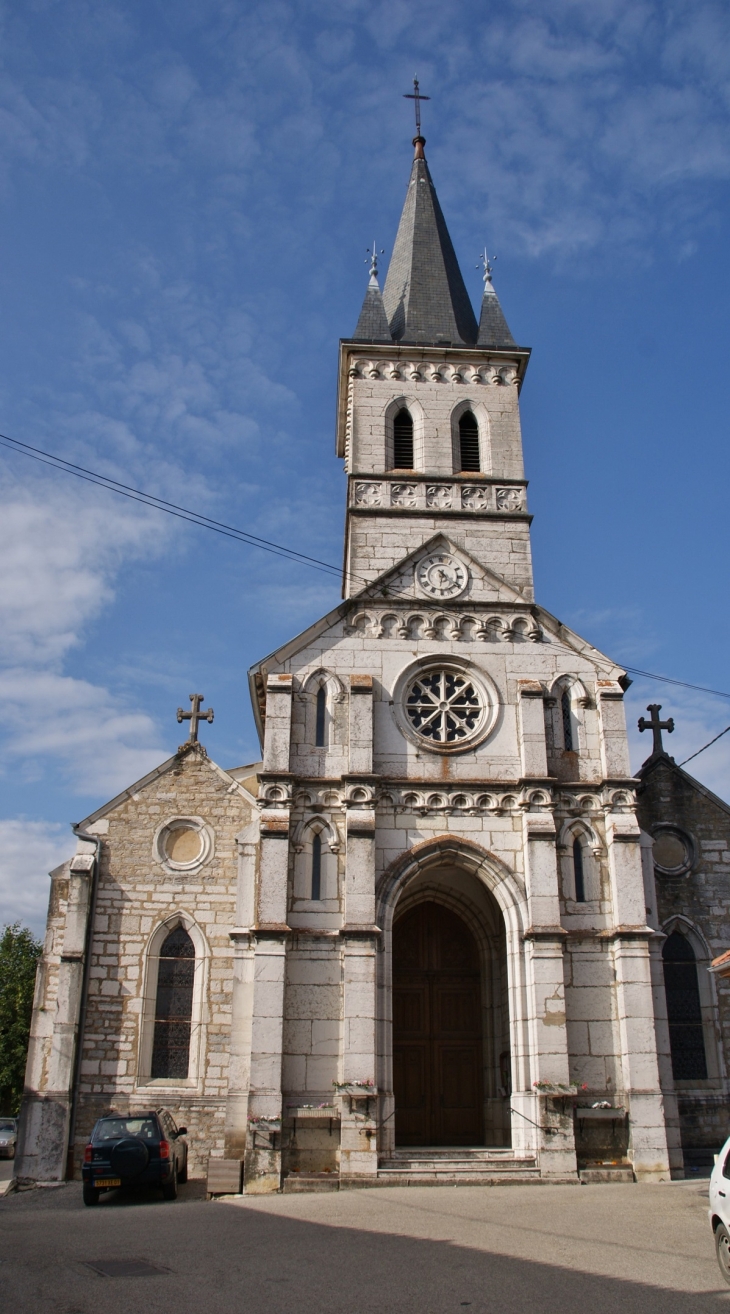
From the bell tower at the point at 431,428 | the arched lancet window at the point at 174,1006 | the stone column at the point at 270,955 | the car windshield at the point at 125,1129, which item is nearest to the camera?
the car windshield at the point at 125,1129

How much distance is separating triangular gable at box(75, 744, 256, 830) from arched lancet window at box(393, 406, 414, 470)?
8071 millimetres

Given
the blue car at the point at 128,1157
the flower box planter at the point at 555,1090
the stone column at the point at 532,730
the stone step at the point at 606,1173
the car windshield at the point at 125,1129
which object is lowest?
the stone step at the point at 606,1173

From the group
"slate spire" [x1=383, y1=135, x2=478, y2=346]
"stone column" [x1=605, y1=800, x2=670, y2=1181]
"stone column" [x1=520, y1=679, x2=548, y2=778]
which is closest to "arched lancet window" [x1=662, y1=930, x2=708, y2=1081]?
"stone column" [x1=605, y1=800, x2=670, y2=1181]

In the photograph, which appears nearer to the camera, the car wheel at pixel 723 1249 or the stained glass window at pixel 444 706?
the car wheel at pixel 723 1249

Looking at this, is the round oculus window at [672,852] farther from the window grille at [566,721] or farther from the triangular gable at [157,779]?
the triangular gable at [157,779]

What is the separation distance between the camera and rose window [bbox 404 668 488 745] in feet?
65.5

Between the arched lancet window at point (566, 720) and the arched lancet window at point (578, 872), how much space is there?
1.92m

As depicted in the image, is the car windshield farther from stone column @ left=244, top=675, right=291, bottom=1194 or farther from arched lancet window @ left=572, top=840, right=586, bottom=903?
arched lancet window @ left=572, top=840, right=586, bottom=903

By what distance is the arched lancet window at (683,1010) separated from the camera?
2005cm

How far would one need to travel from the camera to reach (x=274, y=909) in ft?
58.6

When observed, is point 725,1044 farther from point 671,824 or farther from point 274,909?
point 274,909

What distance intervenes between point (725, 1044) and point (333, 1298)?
46.5ft

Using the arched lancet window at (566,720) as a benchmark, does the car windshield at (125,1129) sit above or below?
below

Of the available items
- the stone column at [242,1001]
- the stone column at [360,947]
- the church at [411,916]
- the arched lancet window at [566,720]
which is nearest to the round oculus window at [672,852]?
the church at [411,916]
